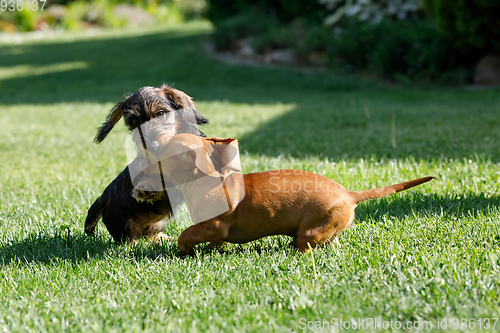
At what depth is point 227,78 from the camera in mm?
12992

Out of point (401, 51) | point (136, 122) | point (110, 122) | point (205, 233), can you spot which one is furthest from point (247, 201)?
point (401, 51)

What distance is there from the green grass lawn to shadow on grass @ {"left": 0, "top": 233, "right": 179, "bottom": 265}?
0.01 metres

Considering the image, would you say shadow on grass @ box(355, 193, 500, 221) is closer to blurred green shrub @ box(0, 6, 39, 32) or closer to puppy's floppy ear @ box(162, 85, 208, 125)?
puppy's floppy ear @ box(162, 85, 208, 125)

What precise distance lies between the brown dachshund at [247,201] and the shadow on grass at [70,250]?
1.28ft

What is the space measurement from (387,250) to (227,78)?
10827mm

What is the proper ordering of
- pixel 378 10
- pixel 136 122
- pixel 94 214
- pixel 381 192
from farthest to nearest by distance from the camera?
pixel 378 10 → pixel 94 214 → pixel 136 122 → pixel 381 192

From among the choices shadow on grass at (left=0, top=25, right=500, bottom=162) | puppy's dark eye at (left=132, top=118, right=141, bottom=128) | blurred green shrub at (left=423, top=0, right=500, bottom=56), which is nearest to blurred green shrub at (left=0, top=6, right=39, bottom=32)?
shadow on grass at (left=0, top=25, right=500, bottom=162)

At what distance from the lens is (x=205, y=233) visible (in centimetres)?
259

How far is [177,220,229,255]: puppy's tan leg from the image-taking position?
258cm

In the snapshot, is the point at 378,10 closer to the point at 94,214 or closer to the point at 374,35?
the point at 374,35

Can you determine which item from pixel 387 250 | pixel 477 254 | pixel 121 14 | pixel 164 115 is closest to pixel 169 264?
pixel 164 115

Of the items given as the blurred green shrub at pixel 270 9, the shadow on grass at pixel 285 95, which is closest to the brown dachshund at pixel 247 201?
the shadow on grass at pixel 285 95

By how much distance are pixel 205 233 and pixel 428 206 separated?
1.80 m

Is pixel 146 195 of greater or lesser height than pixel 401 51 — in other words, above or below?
below
